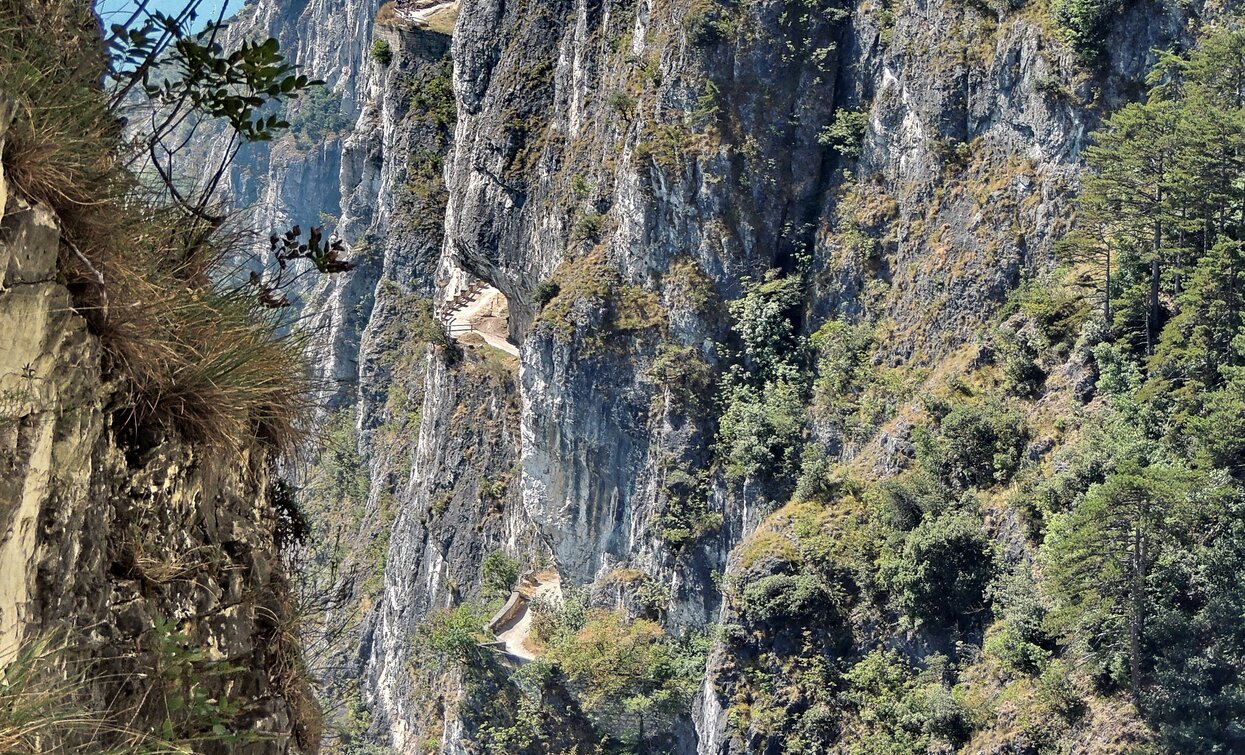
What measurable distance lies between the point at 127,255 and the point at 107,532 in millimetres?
1096

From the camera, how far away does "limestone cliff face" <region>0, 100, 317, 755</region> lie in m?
3.91


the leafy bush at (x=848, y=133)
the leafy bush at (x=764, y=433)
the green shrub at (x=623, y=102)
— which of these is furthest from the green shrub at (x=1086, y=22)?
the green shrub at (x=623, y=102)

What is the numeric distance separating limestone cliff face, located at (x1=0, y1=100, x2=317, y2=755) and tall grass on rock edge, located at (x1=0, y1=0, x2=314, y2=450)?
0.11m

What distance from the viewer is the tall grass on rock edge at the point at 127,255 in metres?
4.29

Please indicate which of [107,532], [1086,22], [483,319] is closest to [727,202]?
[1086,22]

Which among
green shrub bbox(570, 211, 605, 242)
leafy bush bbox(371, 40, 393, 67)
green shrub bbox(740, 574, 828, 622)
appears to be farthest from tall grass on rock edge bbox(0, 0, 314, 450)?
leafy bush bbox(371, 40, 393, 67)

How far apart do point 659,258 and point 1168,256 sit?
18.9 meters

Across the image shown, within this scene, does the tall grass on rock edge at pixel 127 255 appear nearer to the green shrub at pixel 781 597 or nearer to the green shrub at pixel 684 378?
the green shrub at pixel 781 597

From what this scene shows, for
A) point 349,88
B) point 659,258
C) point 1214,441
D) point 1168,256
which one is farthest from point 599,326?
point 349,88

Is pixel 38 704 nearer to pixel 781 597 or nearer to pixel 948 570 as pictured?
pixel 948 570

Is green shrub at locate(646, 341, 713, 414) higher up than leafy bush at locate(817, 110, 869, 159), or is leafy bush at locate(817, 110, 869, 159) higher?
leafy bush at locate(817, 110, 869, 159)

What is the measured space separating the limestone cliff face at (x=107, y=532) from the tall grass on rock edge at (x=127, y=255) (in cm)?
11

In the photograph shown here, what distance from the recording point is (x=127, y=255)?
4.61 metres

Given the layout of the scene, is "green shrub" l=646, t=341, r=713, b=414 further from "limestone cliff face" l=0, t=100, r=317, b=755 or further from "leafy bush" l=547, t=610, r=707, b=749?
"limestone cliff face" l=0, t=100, r=317, b=755
